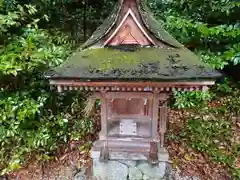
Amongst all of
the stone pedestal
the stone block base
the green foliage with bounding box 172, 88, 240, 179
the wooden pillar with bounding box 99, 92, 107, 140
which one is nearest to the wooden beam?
the wooden pillar with bounding box 99, 92, 107, 140

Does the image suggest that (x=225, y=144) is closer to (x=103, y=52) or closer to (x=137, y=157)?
(x=137, y=157)

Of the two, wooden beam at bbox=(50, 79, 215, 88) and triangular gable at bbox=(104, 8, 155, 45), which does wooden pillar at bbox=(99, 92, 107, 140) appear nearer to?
wooden beam at bbox=(50, 79, 215, 88)

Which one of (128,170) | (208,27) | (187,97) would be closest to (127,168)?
(128,170)

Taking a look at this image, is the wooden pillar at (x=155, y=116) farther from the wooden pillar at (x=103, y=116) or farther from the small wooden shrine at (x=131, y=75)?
the wooden pillar at (x=103, y=116)

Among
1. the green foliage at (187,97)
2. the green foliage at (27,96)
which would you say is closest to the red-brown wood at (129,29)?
the green foliage at (27,96)

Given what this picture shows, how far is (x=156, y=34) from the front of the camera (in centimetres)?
339

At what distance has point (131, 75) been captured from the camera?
303cm

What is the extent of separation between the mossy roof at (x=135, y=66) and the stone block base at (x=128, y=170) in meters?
1.92

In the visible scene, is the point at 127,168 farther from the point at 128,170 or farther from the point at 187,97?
the point at 187,97

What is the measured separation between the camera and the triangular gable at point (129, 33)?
3340mm

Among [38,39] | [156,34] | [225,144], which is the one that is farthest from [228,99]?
[38,39]

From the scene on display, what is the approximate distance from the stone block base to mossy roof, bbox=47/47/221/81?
1.92m

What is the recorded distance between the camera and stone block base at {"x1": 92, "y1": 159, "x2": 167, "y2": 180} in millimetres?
4375

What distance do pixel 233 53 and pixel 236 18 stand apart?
1332mm
